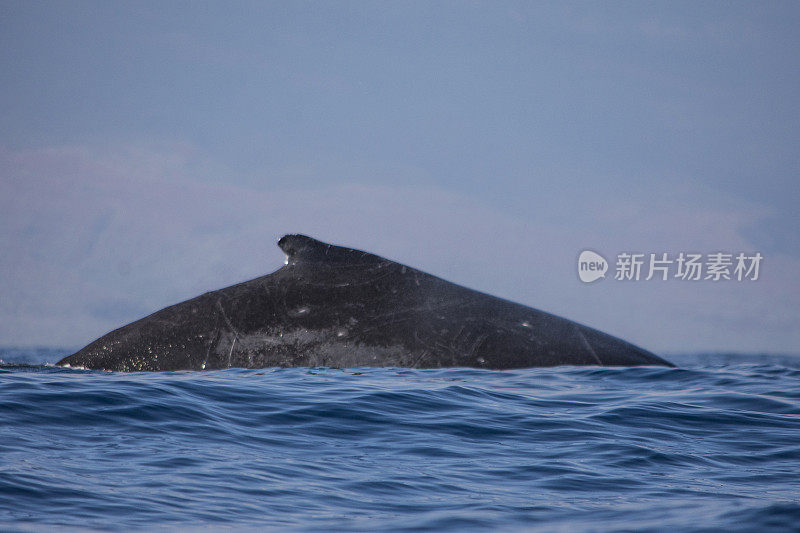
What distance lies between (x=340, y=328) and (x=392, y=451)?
3.36 metres

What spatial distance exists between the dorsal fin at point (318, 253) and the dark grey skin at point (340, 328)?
0.01 metres

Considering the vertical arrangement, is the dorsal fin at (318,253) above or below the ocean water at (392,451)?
above

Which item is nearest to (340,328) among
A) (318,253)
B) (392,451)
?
(318,253)

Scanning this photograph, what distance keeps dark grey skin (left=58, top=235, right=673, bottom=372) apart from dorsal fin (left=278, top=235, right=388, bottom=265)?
1cm

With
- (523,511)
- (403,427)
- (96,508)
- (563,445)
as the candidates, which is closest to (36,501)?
(96,508)

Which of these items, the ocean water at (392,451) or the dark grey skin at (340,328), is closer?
the ocean water at (392,451)

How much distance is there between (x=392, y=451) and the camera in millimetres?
7320

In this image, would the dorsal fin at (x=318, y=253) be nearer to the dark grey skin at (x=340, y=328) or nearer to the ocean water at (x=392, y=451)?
the dark grey skin at (x=340, y=328)

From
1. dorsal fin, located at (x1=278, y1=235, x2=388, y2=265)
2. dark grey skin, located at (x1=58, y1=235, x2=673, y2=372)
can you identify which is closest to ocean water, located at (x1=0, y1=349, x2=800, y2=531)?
dark grey skin, located at (x1=58, y1=235, x2=673, y2=372)

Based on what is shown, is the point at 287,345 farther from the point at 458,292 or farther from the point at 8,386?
the point at 8,386

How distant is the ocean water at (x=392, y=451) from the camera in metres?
5.41

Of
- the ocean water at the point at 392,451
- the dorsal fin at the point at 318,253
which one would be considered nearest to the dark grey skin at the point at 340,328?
the dorsal fin at the point at 318,253

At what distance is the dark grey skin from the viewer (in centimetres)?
1046

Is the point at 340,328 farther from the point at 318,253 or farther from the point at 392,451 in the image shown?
the point at 392,451
